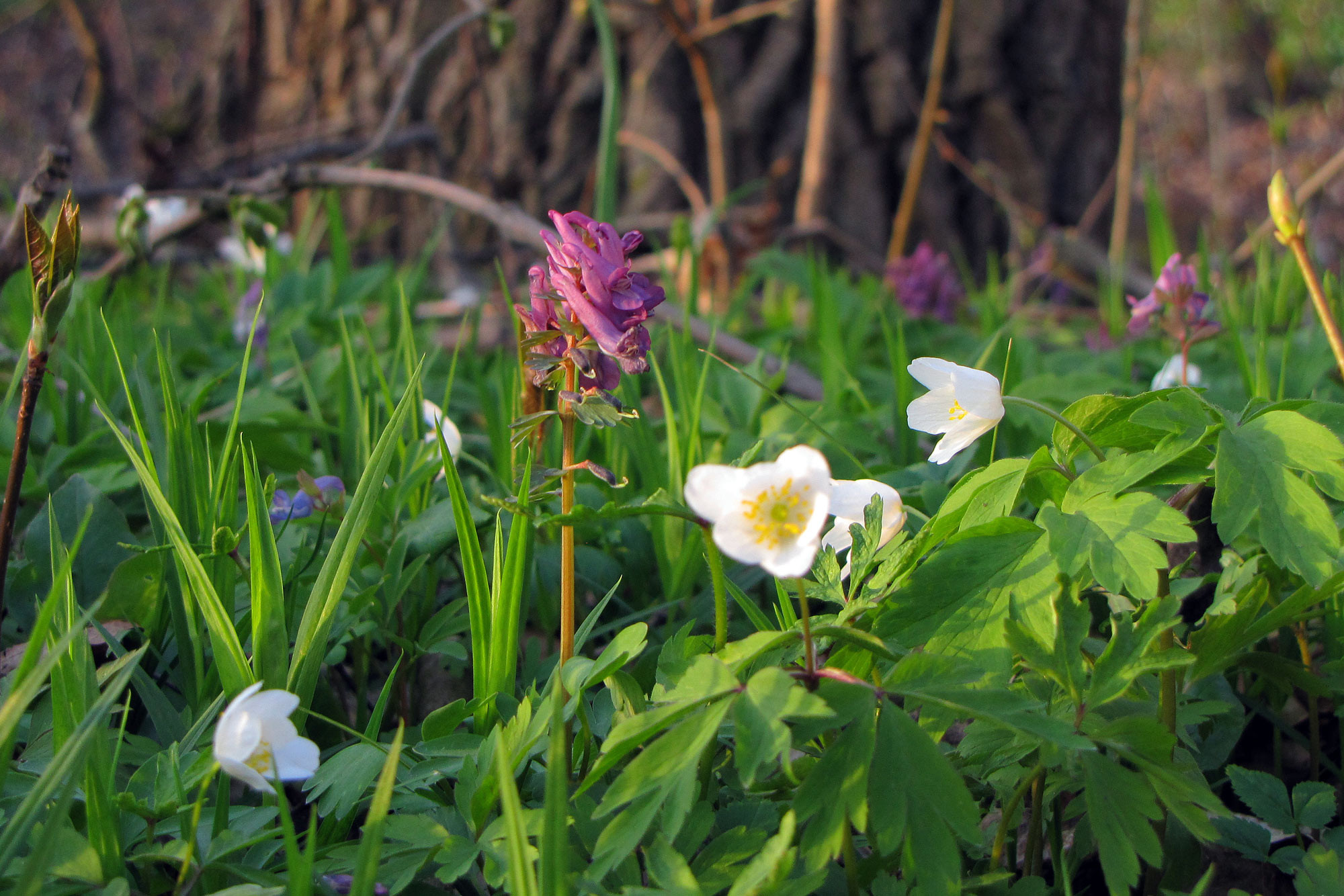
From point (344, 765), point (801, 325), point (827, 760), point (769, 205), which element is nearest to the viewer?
point (827, 760)

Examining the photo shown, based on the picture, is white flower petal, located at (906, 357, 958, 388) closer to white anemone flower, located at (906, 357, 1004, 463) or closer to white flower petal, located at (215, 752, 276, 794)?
white anemone flower, located at (906, 357, 1004, 463)

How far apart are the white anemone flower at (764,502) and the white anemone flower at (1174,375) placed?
104cm

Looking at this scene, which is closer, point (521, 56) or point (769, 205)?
point (769, 205)

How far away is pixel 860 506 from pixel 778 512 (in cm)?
22

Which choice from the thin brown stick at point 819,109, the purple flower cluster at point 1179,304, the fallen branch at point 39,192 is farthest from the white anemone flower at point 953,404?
the thin brown stick at point 819,109

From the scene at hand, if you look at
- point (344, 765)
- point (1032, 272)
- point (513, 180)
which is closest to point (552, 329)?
point (344, 765)

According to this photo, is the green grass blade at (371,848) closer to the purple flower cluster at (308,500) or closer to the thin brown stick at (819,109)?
the purple flower cluster at (308,500)

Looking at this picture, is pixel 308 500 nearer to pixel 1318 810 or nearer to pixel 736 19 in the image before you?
pixel 1318 810

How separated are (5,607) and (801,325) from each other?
2.34 metres

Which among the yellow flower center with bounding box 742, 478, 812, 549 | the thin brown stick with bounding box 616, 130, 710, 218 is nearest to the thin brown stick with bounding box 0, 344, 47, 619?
the yellow flower center with bounding box 742, 478, 812, 549

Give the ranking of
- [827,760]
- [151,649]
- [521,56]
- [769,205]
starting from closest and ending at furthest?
[827,760] < [151,649] < [769,205] < [521,56]

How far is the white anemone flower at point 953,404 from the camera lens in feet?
3.25

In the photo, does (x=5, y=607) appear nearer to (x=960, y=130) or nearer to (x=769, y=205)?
(x=769, y=205)

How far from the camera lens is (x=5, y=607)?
127 centimetres
